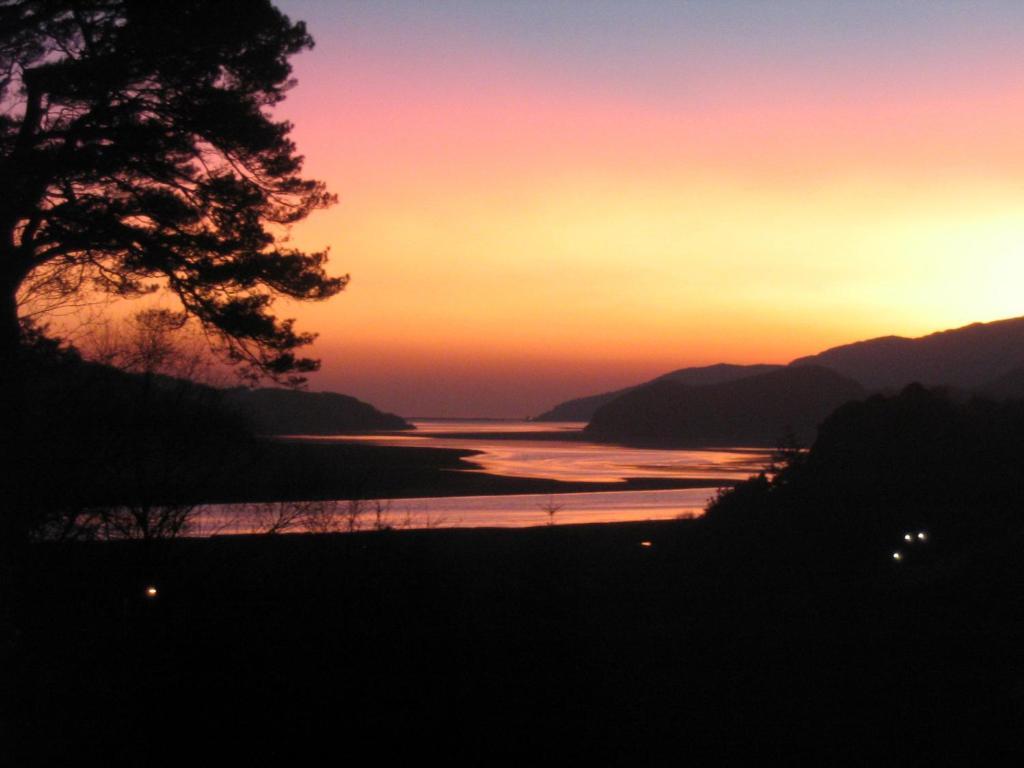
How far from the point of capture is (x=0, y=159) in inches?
337

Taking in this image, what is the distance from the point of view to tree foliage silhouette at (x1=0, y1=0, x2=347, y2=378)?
8.78 meters

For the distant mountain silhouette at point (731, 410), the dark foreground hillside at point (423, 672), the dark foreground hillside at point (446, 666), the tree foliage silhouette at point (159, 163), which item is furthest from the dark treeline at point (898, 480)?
the distant mountain silhouette at point (731, 410)

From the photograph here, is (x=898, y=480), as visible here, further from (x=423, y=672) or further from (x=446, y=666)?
(x=423, y=672)

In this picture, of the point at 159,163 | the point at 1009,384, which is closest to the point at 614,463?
the point at 1009,384

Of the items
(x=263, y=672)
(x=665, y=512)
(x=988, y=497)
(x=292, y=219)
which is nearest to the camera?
(x=263, y=672)

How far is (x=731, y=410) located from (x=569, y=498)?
76.0m

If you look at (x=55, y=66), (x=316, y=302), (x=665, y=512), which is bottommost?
(x=665, y=512)

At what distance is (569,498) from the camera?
1588 inches

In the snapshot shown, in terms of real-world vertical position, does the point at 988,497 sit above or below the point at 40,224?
below

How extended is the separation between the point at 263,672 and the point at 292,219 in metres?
5.15

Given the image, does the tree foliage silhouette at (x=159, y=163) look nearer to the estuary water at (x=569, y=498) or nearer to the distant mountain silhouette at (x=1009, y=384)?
the estuary water at (x=569, y=498)

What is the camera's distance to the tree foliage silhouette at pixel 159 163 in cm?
878

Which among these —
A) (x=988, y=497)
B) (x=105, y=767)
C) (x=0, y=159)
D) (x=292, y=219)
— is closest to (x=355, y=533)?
(x=292, y=219)

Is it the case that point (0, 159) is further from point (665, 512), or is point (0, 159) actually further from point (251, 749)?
point (665, 512)
